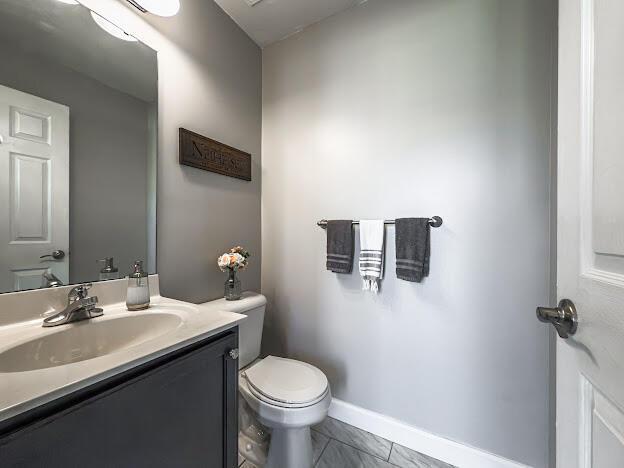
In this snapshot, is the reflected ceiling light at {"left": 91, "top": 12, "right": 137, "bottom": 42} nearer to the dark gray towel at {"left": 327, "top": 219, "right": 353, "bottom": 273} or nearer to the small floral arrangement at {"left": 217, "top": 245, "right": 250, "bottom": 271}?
the small floral arrangement at {"left": 217, "top": 245, "right": 250, "bottom": 271}

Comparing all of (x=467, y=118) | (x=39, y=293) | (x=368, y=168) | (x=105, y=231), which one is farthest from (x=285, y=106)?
(x=39, y=293)

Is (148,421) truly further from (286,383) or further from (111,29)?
(111,29)

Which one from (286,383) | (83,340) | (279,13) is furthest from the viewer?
(279,13)

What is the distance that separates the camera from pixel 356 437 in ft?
4.52

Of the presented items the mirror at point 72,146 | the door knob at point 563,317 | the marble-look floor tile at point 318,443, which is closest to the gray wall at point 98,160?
the mirror at point 72,146

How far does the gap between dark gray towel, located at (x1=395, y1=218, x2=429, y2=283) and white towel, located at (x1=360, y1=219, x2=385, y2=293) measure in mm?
93

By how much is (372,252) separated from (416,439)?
1.01 metres

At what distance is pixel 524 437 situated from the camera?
1090mm

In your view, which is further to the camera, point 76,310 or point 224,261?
point 224,261

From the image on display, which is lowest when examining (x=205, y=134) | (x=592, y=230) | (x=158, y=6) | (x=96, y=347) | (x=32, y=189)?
(x=96, y=347)

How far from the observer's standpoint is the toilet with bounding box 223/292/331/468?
1.02 m

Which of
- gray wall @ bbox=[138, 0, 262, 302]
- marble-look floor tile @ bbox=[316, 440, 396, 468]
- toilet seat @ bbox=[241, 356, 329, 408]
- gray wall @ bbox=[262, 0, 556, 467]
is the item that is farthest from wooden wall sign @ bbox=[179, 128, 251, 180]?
marble-look floor tile @ bbox=[316, 440, 396, 468]

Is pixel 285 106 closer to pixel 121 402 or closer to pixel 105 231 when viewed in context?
pixel 105 231

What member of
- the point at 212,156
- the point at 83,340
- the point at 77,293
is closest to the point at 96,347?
the point at 83,340
